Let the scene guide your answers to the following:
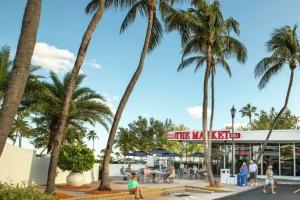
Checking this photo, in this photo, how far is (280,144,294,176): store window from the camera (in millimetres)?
37938

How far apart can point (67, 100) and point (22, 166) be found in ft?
21.7

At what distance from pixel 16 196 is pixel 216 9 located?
773 inches

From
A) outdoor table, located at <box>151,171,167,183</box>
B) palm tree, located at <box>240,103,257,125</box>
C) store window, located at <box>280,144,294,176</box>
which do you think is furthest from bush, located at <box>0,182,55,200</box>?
palm tree, located at <box>240,103,257,125</box>

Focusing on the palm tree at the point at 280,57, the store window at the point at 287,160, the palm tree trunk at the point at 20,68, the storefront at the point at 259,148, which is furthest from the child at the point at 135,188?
the store window at the point at 287,160

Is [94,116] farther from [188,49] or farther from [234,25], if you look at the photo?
[234,25]

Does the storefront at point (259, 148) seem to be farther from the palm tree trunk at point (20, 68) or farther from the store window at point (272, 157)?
the palm tree trunk at point (20, 68)

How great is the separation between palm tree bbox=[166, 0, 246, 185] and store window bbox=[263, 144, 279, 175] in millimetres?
13837

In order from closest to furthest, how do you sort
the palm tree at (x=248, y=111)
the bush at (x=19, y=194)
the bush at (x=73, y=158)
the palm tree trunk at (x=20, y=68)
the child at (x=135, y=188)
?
the palm tree trunk at (x=20, y=68) → the bush at (x=19, y=194) → the child at (x=135, y=188) → the bush at (x=73, y=158) → the palm tree at (x=248, y=111)

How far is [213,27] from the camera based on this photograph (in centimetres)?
2511

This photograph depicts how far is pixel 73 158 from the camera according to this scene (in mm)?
20156

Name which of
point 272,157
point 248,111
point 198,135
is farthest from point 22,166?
point 248,111

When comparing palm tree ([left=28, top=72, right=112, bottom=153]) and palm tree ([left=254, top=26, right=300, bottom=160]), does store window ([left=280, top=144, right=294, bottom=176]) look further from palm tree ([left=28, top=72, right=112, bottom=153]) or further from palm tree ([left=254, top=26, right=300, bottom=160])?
palm tree ([left=28, top=72, right=112, bottom=153])

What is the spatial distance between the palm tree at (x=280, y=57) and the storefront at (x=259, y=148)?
3.25 m

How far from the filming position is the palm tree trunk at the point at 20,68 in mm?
7895
